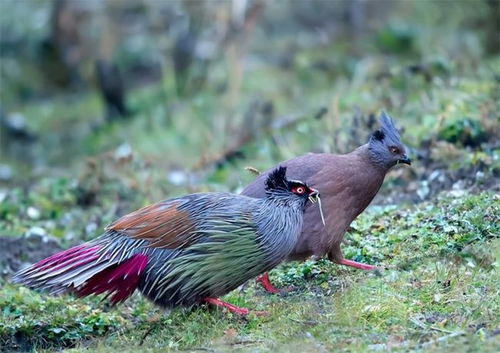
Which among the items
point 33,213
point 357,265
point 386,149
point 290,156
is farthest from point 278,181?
point 33,213

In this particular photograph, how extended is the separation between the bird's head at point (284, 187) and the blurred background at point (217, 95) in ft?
7.19

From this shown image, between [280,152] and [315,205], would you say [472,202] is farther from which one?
[280,152]

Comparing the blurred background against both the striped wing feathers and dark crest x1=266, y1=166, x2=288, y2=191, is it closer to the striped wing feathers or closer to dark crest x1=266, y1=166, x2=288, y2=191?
dark crest x1=266, y1=166, x2=288, y2=191

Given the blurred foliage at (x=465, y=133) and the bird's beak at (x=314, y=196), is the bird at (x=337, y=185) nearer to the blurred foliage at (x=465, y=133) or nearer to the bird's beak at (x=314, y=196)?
the bird's beak at (x=314, y=196)

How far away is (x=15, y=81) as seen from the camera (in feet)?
56.4

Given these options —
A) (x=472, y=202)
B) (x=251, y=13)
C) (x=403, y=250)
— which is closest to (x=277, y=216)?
(x=403, y=250)

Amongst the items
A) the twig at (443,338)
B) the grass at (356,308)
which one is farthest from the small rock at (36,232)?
the twig at (443,338)

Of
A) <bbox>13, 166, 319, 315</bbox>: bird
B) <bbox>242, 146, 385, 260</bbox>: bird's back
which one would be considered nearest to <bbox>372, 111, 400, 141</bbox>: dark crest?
<bbox>242, 146, 385, 260</bbox>: bird's back

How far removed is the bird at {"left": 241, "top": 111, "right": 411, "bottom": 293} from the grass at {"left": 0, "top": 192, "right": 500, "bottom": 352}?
25cm

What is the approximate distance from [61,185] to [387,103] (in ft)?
12.1

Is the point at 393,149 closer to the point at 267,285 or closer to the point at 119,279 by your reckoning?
the point at 267,285

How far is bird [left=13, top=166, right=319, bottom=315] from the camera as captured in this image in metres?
6.21

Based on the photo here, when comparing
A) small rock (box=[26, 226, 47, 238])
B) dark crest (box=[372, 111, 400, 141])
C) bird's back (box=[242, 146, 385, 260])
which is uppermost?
dark crest (box=[372, 111, 400, 141])

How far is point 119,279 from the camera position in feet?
20.9
